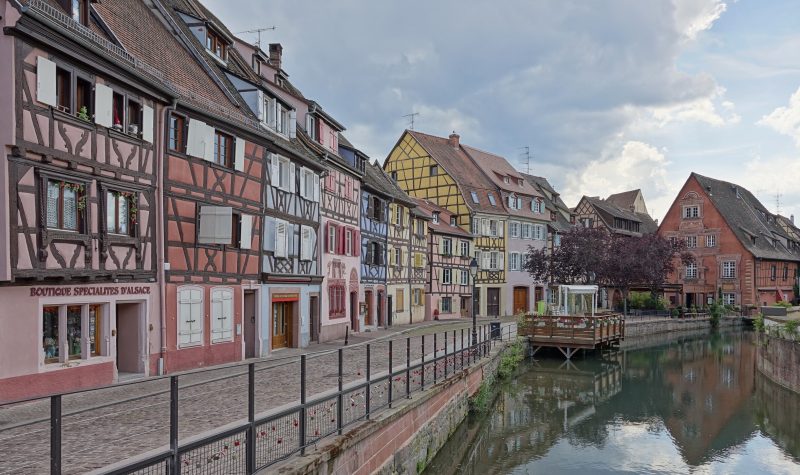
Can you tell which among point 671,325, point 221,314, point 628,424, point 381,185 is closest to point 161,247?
point 221,314

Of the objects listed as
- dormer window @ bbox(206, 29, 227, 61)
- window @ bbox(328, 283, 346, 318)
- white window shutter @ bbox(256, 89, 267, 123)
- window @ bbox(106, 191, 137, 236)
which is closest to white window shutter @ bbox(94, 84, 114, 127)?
window @ bbox(106, 191, 137, 236)

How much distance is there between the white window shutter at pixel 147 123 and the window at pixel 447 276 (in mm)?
32694

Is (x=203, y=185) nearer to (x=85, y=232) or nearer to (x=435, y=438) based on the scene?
(x=85, y=232)

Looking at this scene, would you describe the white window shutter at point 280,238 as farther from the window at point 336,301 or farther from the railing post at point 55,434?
the railing post at point 55,434

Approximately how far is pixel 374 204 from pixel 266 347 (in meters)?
15.5

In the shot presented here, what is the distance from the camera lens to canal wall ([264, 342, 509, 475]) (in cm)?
900

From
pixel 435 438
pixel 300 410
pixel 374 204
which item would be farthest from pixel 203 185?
pixel 374 204

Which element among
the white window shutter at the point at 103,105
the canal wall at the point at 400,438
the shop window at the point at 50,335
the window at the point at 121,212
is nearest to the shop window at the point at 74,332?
the shop window at the point at 50,335

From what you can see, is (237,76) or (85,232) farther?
(237,76)

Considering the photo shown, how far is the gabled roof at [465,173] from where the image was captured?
170 feet

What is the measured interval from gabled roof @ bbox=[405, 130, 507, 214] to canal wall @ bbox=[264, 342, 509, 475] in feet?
107

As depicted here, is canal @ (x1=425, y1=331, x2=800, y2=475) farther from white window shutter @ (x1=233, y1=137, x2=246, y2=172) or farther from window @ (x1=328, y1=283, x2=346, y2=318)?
white window shutter @ (x1=233, y1=137, x2=246, y2=172)

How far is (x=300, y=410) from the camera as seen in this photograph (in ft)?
29.0

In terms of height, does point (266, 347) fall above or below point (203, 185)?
below
